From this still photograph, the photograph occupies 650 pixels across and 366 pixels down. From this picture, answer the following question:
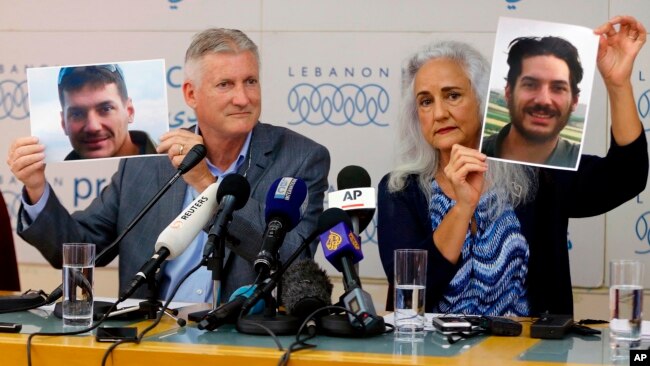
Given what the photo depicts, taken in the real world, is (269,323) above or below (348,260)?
below

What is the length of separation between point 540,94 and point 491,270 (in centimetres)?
62

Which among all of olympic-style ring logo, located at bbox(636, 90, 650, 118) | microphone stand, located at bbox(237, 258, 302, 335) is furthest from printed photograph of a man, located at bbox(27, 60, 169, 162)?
olympic-style ring logo, located at bbox(636, 90, 650, 118)

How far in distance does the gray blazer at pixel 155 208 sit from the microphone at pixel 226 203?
760 mm

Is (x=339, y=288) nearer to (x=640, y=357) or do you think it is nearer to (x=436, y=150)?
(x=436, y=150)

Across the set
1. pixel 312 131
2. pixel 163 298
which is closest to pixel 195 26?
pixel 312 131

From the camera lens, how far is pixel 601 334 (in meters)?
2.67

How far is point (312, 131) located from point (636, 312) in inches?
85.7

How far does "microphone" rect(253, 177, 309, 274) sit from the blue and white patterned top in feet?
2.99

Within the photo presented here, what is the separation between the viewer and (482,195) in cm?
347

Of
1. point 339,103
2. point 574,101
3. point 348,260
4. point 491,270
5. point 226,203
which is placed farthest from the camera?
point 339,103

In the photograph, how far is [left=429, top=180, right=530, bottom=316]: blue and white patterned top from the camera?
3.35 metres

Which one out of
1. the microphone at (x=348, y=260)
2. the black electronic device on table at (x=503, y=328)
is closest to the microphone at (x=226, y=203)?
the microphone at (x=348, y=260)

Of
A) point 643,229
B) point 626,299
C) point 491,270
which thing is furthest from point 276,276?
point 643,229

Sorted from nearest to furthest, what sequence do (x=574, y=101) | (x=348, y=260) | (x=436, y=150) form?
(x=348, y=260) → (x=574, y=101) → (x=436, y=150)
